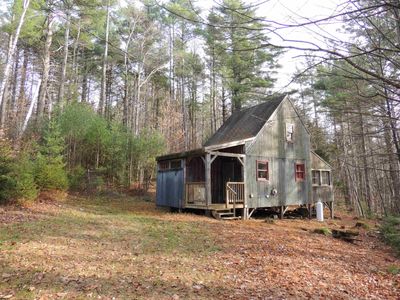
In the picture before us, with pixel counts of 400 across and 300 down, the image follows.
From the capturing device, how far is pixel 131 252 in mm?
6578

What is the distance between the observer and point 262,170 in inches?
567

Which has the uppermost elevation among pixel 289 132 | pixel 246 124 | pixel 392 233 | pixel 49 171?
pixel 246 124

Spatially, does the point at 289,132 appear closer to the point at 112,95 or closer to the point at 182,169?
the point at 182,169

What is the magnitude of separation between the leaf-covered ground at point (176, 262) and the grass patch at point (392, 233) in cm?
35

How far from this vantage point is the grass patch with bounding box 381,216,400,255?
962 centimetres

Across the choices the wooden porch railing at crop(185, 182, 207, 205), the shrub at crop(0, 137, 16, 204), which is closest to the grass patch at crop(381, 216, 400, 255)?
the wooden porch railing at crop(185, 182, 207, 205)

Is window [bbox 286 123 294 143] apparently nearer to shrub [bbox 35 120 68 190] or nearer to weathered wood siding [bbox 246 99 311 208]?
weathered wood siding [bbox 246 99 311 208]

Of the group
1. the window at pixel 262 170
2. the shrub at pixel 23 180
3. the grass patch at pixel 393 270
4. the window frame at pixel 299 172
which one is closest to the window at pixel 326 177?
the window frame at pixel 299 172

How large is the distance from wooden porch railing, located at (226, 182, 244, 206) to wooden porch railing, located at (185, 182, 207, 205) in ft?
3.72

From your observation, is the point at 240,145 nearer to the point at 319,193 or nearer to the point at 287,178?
the point at 287,178

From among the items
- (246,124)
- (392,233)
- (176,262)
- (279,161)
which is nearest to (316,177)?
(279,161)

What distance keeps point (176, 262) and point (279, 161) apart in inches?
418

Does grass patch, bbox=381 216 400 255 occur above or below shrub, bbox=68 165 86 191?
below

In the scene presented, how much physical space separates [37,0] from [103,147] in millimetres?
9428
